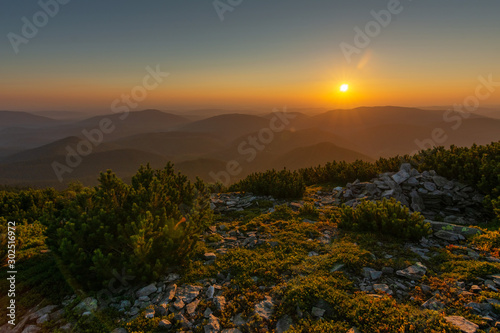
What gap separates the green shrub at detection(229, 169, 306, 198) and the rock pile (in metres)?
2.14

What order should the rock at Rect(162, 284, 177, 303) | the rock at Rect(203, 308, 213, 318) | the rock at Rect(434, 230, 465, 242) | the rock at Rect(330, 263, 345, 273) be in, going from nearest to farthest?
1. the rock at Rect(203, 308, 213, 318)
2. the rock at Rect(162, 284, 177, 303)
3. the rock at Rect(330, 263, 345, 273)
4. the rock at Rect(434, 230, 465, 242)

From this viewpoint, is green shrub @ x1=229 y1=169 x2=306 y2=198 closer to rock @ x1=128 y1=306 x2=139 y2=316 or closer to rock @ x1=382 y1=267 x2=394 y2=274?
rock @ x1=382 y1=267 x2=394 y2=274

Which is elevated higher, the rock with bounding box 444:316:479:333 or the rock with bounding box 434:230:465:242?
the rock with bounding box 444:316:479:333

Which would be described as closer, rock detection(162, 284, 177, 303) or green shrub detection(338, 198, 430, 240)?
rock detection(162, 284, 177, 303)

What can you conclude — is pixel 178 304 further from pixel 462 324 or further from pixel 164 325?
pixel 462 324

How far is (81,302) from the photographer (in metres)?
4.73

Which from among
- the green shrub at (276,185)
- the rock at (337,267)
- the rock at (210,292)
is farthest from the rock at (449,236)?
the rock at (210,292)

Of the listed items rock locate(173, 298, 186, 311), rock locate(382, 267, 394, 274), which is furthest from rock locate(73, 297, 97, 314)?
rock locate(382, 267, 394, 274)

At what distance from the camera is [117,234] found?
5.93 meters

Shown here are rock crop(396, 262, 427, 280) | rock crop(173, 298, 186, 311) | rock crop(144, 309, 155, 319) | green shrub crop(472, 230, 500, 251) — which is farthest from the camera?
green shrub crop(472, 230, 500, 251)

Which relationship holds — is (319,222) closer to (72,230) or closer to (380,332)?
(380,332)

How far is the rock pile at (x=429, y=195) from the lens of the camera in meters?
9.84

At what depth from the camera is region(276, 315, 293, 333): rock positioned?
4.14 metres

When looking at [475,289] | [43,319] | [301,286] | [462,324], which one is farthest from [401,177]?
[43,319]
